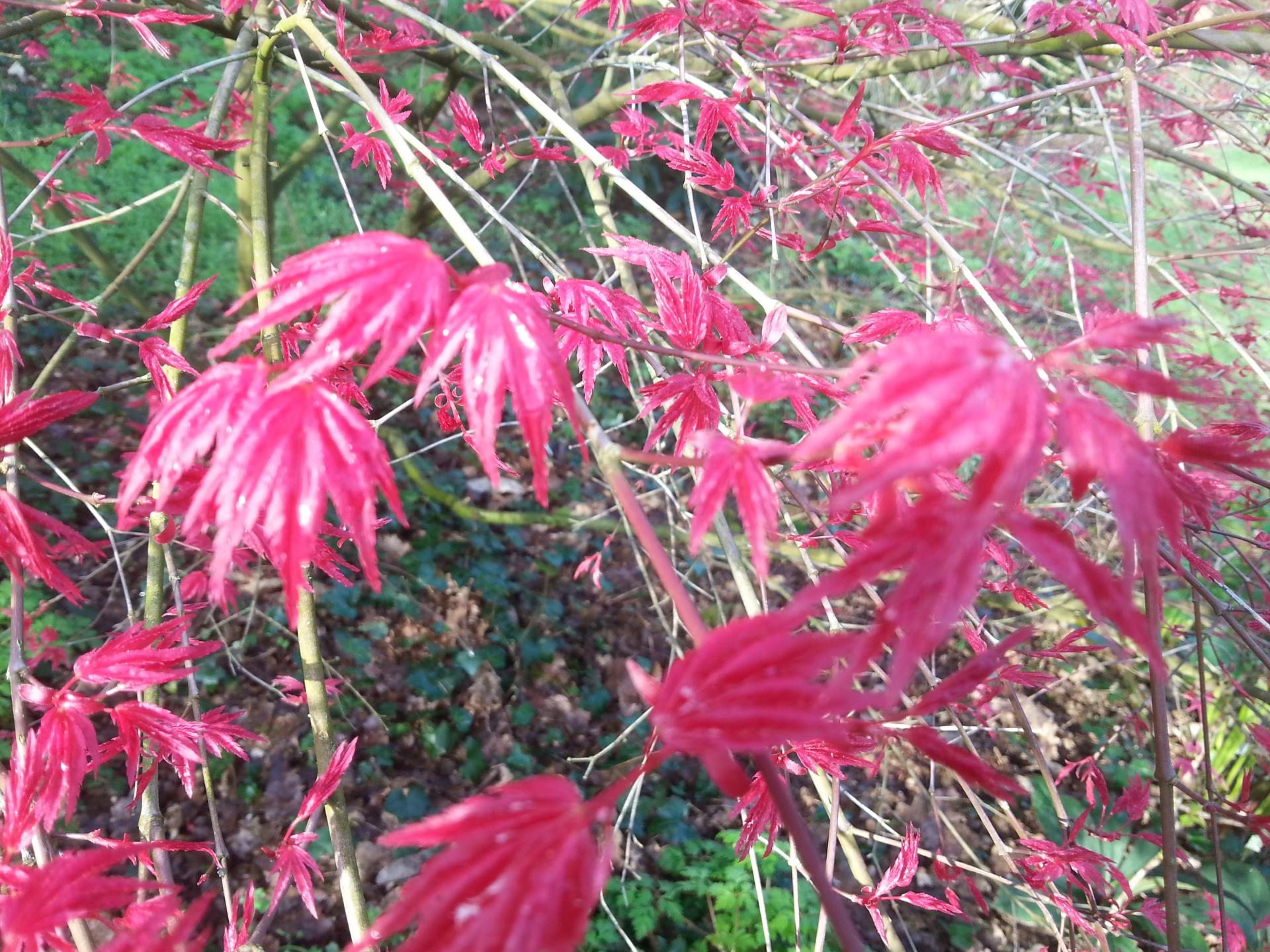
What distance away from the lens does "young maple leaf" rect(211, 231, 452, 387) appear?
60 centimetres

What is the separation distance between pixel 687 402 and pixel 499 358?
47 centimetres

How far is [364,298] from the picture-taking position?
623 millimetres

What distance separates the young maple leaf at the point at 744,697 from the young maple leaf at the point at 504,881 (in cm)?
7

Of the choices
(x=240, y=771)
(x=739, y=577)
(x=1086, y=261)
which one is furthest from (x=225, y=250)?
(x=1086, y=261)

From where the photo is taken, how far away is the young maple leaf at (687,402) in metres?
1.03

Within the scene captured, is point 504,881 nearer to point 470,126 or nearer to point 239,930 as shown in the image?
point 239,930

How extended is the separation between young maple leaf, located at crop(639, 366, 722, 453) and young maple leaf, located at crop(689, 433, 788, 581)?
1.14ft

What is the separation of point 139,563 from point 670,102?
103 inches

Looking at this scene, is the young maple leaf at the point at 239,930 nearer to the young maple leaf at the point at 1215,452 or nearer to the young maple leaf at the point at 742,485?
the young maple leaf at the point at 742,485

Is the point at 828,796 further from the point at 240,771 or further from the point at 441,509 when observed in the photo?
the point at 441,509

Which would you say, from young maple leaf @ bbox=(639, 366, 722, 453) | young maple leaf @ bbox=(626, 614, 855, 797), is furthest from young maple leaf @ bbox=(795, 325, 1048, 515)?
young maple leaf @ bbox=(639, 366, 722, 453)

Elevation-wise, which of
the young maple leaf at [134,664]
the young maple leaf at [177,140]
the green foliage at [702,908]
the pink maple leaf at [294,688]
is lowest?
the green foliage at [702,908]

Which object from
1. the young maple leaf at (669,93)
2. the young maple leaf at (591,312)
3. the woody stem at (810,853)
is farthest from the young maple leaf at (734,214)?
the woody stem at (810,853)

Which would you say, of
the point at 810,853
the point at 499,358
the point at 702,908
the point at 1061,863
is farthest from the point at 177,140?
the point at 702,908
